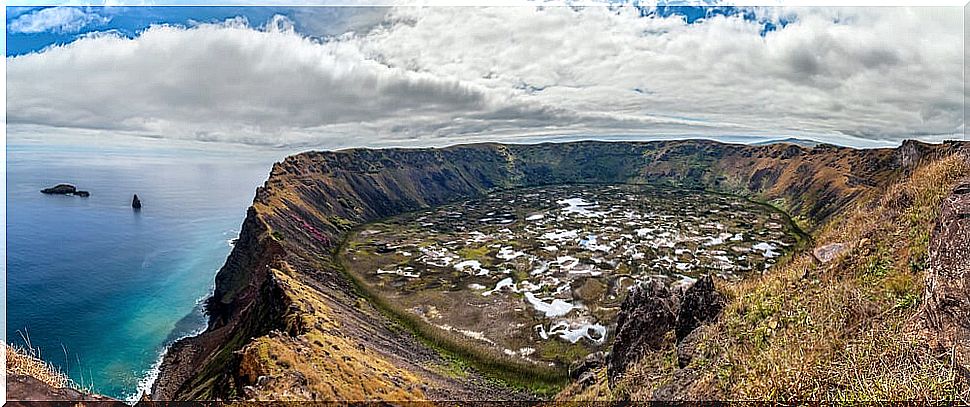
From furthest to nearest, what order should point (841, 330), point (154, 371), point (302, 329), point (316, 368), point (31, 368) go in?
point (154, 371) → point (302, 329) → point (316, 368) → point (841, 330) → point (31, 368)

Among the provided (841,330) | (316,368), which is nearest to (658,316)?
(841,330)

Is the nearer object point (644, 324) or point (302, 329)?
point (644, 324)

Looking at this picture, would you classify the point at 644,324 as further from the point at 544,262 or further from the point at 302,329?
the point at 544,262

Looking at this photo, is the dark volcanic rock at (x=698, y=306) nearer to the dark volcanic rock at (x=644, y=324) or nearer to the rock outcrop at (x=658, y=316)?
the rock outcrop at (x=658, y=316)

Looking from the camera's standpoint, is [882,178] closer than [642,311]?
No

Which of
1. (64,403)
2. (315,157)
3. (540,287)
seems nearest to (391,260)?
(540,287)

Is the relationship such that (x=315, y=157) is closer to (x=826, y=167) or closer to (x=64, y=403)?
(x=64, y=403)

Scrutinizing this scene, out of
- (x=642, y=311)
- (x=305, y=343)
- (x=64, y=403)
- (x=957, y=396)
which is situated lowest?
(x=305, y=343)
